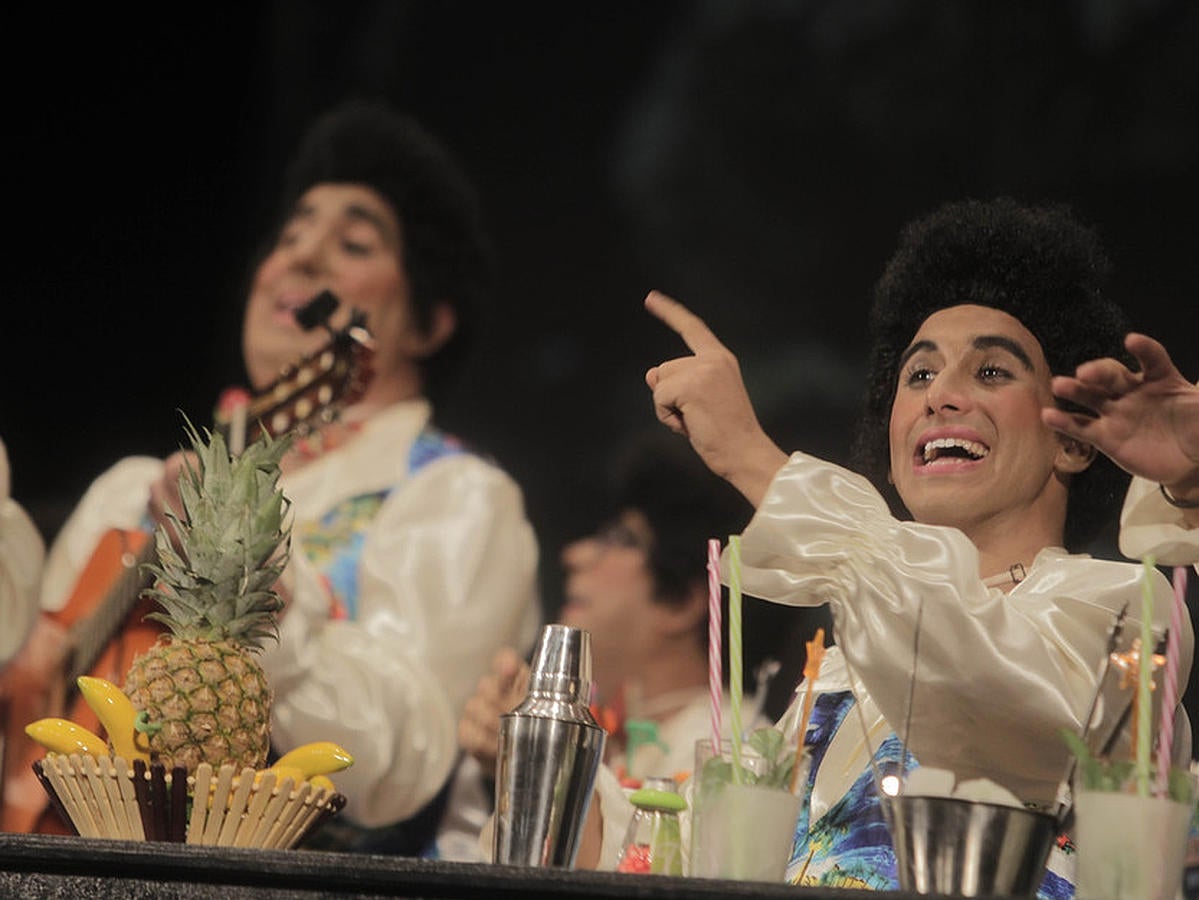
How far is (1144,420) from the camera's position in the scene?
1523mm

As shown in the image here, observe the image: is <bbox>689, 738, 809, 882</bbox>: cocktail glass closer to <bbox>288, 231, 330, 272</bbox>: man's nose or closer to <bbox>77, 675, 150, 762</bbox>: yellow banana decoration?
<bbox>77, 675, 150, 762</bbox>: yellow banana decoration

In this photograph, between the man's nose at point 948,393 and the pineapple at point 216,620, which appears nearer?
the pineapple at point 216,620

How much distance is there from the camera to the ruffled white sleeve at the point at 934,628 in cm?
159

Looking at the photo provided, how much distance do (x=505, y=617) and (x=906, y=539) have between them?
1.74 metres

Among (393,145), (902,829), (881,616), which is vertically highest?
(393,145)

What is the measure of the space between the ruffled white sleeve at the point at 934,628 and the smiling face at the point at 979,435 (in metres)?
0.43

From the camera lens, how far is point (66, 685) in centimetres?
342

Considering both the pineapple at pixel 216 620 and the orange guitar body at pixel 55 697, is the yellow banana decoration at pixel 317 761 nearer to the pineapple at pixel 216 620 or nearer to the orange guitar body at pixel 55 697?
the pineapple at pixel 216 620

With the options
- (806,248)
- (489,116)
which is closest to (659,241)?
(806,248)

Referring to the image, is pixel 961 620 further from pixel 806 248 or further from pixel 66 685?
pixel 66 685

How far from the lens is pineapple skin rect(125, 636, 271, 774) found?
59.4 inches

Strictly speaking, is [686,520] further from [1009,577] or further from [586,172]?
[1009,577]

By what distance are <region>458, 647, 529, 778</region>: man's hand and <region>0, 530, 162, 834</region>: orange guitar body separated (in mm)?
736

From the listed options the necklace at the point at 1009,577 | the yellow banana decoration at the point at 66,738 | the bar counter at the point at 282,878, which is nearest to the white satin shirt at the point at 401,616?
the necklace at the point at 1009,577
